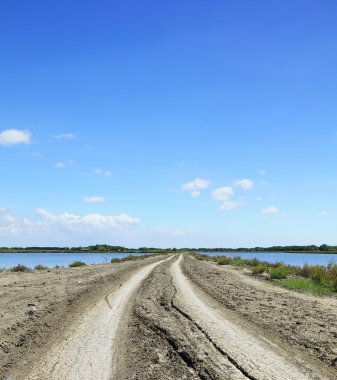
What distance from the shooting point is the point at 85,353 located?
26.5ft

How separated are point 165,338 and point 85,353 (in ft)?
6.38

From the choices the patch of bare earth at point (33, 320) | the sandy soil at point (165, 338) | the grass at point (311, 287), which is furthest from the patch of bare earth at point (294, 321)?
the patch of bare earth at point (33, 320)

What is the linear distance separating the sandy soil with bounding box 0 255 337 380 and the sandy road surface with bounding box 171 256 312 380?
2 cm

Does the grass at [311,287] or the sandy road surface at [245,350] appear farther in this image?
the grass at [311,287]

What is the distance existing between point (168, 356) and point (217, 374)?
1.46m

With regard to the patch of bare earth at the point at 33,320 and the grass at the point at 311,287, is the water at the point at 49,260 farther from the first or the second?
the patch of bare earth at the point at 33,320

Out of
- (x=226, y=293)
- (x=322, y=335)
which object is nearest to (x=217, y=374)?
(x=322, y=335)

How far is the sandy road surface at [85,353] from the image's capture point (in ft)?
22.7

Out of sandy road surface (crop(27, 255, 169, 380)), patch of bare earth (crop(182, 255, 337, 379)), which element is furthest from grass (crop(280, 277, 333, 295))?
sandy road surface (crop(27, 255, 169, 380))

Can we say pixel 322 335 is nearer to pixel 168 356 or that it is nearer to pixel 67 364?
pixel 168 356

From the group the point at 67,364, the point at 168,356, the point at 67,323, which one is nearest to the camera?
the point at 67,364

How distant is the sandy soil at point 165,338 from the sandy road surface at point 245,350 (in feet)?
0.06

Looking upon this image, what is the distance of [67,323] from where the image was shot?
1130 cm

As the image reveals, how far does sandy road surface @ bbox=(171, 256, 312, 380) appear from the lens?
22.4ft
